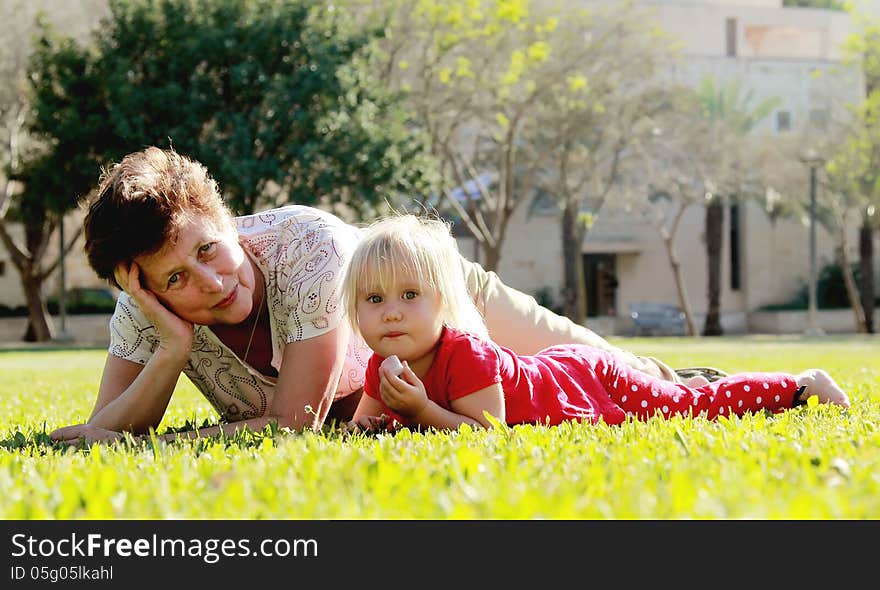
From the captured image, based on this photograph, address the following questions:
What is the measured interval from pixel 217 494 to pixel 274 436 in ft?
4.57

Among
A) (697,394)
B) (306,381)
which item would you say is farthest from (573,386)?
(306,381)

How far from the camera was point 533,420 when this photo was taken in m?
4.80

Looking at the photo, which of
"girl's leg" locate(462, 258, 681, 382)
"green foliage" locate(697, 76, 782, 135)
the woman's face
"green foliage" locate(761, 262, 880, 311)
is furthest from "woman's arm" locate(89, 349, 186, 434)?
"green foliage" locate(761, 262, 880, 311)

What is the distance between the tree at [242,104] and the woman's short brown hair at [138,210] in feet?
69.5

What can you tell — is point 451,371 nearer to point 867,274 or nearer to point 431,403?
point 431,403

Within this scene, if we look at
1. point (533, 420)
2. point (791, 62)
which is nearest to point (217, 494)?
point (533, 420)

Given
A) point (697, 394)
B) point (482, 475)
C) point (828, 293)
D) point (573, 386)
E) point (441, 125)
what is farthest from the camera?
point (828, 293)

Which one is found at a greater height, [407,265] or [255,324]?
[407,265]

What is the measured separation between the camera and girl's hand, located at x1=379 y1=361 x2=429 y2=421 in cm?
439

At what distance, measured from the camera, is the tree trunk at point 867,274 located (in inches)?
1607

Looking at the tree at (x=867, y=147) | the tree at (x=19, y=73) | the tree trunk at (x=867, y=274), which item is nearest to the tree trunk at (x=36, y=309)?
the tree at (x=19, y=73)

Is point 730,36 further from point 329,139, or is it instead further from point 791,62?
point 329,139

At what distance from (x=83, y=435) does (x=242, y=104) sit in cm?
2333

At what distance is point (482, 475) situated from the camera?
2979 mm
